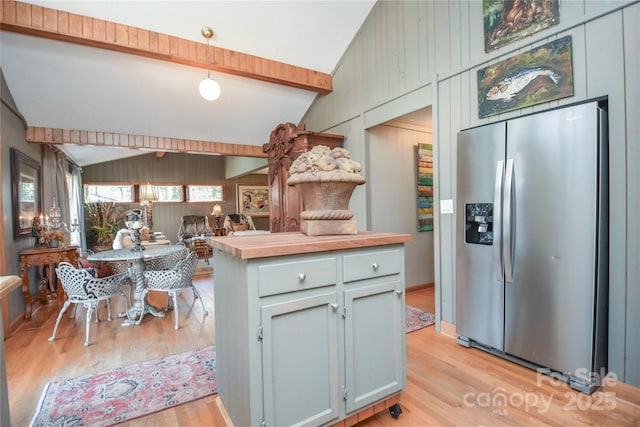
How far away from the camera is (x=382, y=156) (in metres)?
3.89

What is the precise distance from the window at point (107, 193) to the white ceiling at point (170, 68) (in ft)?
16.3

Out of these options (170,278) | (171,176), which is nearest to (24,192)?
(170,278)

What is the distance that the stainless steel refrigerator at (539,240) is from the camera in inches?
70.9

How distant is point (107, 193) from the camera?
830 centimetres

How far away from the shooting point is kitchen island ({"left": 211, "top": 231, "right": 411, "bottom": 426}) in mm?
1268

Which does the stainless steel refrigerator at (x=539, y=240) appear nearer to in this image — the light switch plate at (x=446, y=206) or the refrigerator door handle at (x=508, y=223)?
the refrigerator door handle at (x=508, y=223)

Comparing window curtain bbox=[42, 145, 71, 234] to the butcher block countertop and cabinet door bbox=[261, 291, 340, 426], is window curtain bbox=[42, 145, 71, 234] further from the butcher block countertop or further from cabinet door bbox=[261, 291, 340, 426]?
cabinet door bbox=[261, 291, 340, 426]

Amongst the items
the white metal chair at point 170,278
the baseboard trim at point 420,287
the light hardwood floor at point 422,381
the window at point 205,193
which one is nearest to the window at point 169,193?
the window at point 205,193

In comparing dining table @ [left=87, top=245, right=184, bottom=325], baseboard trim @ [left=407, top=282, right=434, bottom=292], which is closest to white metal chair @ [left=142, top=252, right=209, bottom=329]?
dining table @ [left=87, top=245, right=184, bottom=325]

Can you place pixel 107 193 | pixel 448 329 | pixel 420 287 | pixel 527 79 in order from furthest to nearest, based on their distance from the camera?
pixel 107 193 < pixel 420 287 < pixel 448 329 < pixel 527 79

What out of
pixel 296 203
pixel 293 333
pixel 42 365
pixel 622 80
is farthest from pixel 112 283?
pixel 622 80

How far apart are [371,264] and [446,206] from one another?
5.11 ft

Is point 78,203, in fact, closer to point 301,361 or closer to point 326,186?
point 326,186

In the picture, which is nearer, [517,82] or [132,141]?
[517,82]
